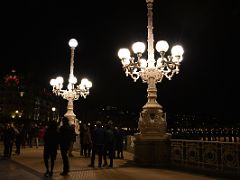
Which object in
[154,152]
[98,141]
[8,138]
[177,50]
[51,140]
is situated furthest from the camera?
[8,138]

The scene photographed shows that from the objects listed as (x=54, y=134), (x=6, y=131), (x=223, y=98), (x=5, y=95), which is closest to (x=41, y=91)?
(x=5, y=95)

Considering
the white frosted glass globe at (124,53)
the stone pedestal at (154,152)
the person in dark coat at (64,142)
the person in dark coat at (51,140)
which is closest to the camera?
the person in dark coat at (51,140)

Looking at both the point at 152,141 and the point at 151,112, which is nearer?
the point at 152,141

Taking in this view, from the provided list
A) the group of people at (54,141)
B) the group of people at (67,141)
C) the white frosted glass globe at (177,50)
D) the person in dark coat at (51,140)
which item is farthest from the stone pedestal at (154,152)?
the person in dark coat at (51,140)

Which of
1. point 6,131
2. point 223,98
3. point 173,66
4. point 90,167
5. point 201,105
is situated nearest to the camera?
point 90,167

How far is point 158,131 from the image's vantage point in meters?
14.9

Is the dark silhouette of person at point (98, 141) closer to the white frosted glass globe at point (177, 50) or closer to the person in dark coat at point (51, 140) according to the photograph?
the person in dark coat at point (51, 140)

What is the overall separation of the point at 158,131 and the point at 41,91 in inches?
4309

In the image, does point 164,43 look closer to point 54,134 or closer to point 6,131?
point 54,134

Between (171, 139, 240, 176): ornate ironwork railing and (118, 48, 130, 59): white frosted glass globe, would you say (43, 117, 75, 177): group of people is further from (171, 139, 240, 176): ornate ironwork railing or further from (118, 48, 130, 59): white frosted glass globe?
(118, 48, 130, 59): white frosted glass globe

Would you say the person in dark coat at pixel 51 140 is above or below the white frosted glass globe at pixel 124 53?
below

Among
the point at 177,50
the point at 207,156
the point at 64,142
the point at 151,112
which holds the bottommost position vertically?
the point at 207,156

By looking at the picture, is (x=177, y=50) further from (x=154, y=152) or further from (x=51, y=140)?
(x=51, y=140)

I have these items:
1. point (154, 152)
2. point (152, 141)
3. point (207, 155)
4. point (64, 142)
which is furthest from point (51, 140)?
point (207, 155)
